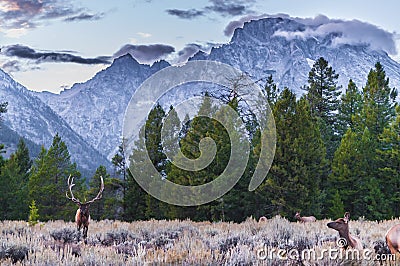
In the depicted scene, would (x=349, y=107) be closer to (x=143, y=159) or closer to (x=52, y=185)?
(x=143, y=159)

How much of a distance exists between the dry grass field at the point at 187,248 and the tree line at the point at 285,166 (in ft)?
44.4

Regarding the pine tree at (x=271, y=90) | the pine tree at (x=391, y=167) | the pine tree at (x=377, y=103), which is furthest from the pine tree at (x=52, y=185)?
Result: the pine tree at (x=377, y=103)

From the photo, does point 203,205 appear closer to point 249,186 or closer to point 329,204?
point 249,186

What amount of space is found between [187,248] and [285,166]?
701 inches

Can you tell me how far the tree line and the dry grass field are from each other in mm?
13546

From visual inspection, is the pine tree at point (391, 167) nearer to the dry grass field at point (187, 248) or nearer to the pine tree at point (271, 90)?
the pine tree at point (271, 90)

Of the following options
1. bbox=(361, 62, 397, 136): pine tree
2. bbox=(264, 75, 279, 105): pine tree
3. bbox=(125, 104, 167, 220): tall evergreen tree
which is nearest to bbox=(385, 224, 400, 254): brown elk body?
bbox=(125, 104, 167, 220): tall evergreen tree

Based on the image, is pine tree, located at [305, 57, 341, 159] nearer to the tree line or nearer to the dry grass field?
the tree line

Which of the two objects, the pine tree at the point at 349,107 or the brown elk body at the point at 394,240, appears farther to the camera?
the pine tree at the point at 349,107

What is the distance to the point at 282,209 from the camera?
79.2 feet

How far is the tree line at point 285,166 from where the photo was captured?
2403cm

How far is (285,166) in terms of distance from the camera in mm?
24016

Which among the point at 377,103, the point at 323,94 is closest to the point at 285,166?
the point at 377,103

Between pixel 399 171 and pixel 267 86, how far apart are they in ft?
43.0
